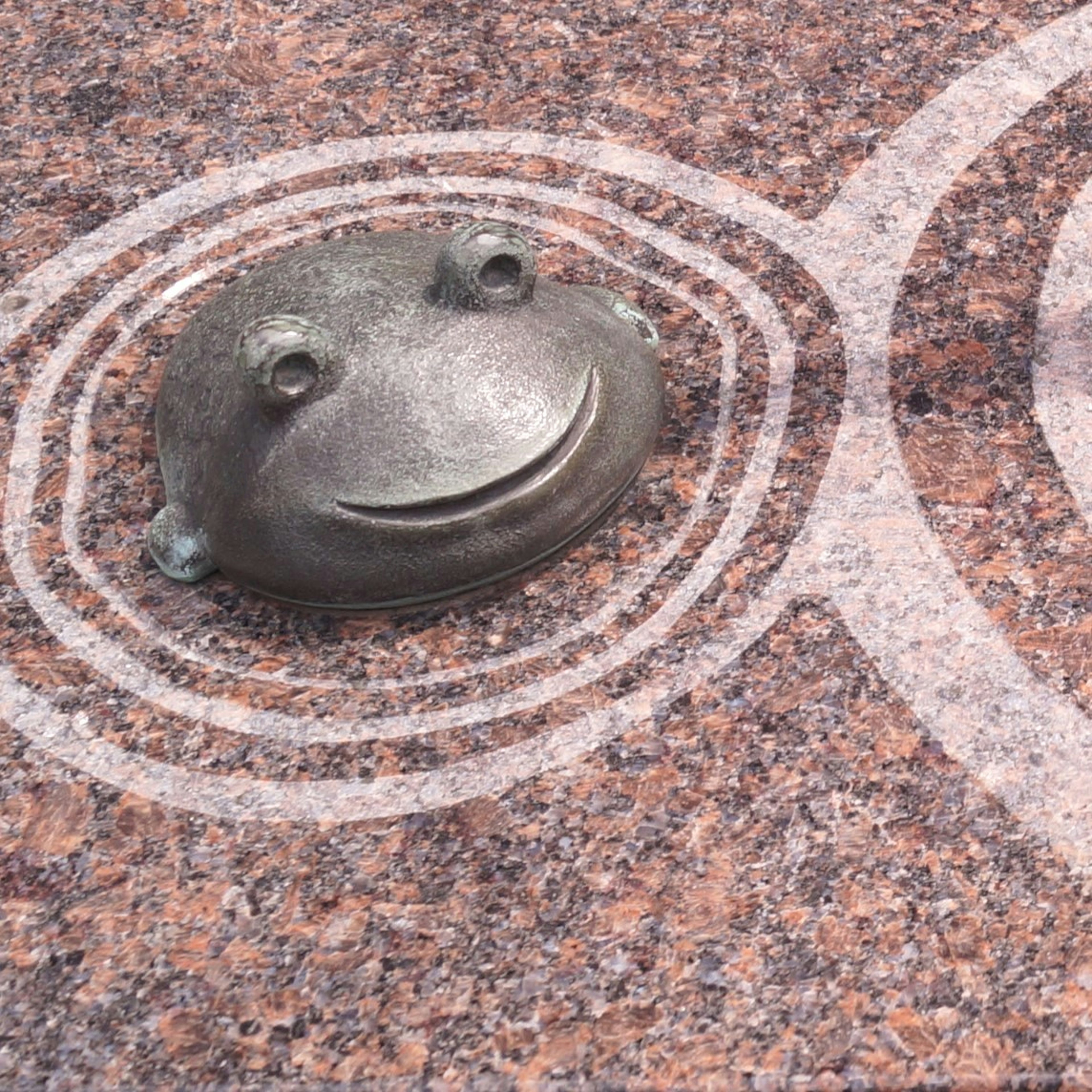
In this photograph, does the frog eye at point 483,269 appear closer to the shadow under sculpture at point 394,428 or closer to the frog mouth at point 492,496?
the shadow under sculpture at point 394,428

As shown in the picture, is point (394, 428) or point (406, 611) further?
point (406, 611)

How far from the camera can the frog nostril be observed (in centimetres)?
316

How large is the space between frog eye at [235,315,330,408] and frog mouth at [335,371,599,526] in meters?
0.26

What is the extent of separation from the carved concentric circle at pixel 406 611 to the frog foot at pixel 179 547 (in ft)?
0.18

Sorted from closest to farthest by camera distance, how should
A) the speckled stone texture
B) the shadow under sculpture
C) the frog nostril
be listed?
1. the speckled stone texture
2. the shadow under sculpture
3. the frog nostril

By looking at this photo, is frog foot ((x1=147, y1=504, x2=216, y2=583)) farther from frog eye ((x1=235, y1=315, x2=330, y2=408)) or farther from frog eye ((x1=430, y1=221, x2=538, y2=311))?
frog eye ((x1=430, y1=221, x2=538, y2=311))

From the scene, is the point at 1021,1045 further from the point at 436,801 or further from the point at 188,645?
the point at 188,645

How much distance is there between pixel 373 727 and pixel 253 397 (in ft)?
2.48

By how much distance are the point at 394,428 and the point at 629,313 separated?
90 centimetres

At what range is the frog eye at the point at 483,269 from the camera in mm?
3125

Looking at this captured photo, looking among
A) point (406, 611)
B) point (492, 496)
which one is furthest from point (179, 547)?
point (492, 496)

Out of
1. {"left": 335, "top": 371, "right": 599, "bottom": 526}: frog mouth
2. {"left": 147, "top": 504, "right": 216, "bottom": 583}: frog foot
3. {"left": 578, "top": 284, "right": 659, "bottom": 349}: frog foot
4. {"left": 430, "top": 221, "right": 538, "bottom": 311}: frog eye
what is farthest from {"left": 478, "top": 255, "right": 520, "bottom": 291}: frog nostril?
{"left": 147, "top": 504, "right": 216, "bottom": 583}: frog foot

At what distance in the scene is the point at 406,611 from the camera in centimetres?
331

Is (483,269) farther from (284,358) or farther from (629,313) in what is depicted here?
(629,313)
